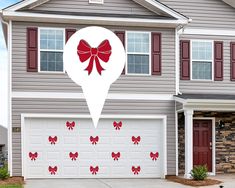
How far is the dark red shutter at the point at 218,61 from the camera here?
19609 millimetres

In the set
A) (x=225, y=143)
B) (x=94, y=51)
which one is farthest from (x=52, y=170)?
(x=225, y=143)

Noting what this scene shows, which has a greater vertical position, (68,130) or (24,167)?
(68,130)

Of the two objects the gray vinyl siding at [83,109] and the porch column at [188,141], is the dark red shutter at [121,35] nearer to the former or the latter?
the gray vinyl siding at [83,109]

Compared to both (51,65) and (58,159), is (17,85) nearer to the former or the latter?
(51,65)

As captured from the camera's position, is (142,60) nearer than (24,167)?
No

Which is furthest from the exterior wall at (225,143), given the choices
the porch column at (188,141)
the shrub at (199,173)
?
the shrub at (199,173)

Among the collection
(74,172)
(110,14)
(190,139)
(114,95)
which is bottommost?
(74,172)

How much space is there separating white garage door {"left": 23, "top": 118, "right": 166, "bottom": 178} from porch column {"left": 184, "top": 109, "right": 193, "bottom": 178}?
3.92 ft

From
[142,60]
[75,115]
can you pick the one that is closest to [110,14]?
[142,60]

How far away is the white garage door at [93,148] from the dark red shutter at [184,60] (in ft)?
6.54

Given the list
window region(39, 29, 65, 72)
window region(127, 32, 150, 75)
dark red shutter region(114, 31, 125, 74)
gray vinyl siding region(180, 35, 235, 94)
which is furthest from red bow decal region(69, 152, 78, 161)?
gray vinyl siding region(180, 35, 235, 94)

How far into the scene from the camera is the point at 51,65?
18.0 meters

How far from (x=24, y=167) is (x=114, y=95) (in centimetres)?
395

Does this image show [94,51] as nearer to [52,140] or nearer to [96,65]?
[96,65]
